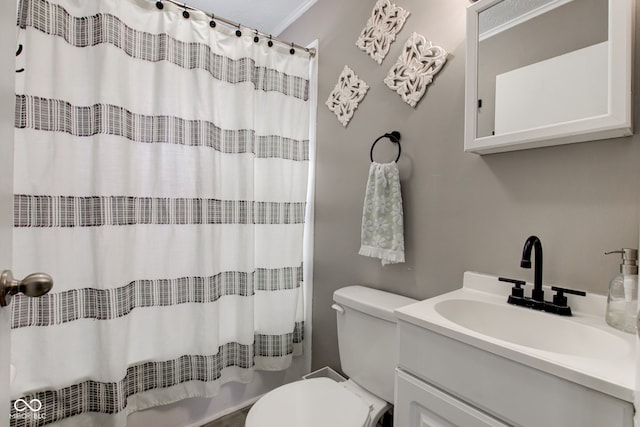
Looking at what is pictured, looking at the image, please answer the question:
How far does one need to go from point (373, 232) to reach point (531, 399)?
2.80 feet

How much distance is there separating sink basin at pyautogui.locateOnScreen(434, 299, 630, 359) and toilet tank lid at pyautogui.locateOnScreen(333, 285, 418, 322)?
0.91ft

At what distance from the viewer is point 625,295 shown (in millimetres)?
787

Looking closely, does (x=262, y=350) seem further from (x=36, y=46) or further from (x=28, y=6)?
(x=28, y=6)

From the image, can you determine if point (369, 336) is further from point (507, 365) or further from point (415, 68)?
point (415, 68)

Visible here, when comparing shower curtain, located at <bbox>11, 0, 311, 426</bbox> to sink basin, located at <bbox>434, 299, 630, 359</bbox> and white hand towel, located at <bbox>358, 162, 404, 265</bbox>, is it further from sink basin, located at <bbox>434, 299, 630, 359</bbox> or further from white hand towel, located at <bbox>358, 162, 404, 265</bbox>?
sink basin, located at <bbox>434, 299, 630, 359</bbox>

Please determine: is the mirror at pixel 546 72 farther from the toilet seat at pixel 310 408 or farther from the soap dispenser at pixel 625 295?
the toilet seat at pixel 310 408

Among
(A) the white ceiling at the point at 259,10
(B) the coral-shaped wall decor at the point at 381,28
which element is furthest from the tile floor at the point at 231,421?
(A) the white ceiling at the point at 259,10

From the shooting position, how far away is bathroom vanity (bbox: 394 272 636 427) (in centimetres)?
59

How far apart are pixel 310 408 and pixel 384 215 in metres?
0.84

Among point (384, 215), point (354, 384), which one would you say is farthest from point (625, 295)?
point (354, 384)

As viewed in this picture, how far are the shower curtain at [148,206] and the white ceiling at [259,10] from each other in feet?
1.21

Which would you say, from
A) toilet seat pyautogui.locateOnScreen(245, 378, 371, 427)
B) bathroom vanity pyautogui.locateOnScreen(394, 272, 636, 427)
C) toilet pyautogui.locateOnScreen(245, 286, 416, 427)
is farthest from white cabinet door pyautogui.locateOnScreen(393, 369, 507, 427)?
toilet seat pyautogui.locateOnScreen(245, 378, 371, 427)

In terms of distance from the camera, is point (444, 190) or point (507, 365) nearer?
point (507, 365)

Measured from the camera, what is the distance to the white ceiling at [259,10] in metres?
1.90
